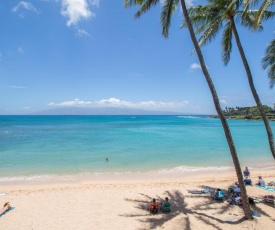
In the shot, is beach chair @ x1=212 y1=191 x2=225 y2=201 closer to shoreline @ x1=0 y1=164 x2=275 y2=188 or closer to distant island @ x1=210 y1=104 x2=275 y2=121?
shoreline @ x1=0 y1=164 x2=275 y2=188

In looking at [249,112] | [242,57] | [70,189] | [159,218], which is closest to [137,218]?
[159,218]

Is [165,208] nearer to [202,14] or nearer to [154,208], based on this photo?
[154,208]

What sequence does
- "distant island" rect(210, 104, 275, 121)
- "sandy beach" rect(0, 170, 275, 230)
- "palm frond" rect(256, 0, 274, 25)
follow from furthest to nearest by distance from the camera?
"distant island" rect(210, 104, 275, 121)
"sandy beach" rect(0, 170, 275, 230)
"palm frond" rect(256, 0, 274, 25)

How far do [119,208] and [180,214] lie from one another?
108 inches

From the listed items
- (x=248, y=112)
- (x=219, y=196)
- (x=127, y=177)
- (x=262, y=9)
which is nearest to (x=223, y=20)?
(x=262, y=9)

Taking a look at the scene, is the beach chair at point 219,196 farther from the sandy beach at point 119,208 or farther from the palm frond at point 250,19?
the palm frond at point 250,19

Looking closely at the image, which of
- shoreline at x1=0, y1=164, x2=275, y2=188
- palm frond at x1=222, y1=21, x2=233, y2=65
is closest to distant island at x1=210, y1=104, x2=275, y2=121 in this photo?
shoreline at x1=0, y1=164, x2=275, y2=188

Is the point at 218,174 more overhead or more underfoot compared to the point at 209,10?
more underfoot

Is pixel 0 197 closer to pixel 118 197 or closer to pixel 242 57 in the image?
pixel 118 197

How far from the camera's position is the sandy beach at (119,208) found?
8.65 m

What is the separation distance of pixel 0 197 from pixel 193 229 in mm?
10105

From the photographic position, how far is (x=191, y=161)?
22.4 metres

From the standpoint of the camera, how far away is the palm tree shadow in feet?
28.6

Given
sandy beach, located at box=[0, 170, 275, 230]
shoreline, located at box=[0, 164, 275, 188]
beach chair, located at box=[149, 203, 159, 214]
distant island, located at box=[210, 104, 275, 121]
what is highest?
distant island, located at box=[210, 104, 275, 121]
